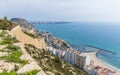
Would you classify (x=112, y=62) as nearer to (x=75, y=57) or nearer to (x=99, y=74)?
(x=75, y=57)

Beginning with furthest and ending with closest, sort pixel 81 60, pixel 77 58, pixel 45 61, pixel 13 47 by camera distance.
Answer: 1. pixel 77 58
2. pixel 81 60
3. pixel 45 61
4. pixel 13 47

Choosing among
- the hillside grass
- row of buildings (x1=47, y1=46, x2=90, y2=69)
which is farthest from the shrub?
row of buildings (x1=47, y1=46, x2=90, y2=69)

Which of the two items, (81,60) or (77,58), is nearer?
(81,60)

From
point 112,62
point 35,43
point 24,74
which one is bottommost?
point 112,62

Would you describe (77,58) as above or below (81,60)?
above

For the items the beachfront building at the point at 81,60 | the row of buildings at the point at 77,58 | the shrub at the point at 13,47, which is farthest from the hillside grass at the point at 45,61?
the row of buildings at the point at 77,58

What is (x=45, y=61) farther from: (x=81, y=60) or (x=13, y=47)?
(x=81, y=60)

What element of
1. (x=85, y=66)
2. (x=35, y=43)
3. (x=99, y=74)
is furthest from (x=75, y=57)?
(x=35, y=43)

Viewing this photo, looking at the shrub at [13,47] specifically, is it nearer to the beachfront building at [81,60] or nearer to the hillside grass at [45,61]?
the hillside grass at [45,61]

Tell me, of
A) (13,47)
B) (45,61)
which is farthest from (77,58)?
(13,47)

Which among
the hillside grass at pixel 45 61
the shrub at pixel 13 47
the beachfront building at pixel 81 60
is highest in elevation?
the shrub at pixel 13 47

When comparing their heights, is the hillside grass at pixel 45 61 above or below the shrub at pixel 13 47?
below
